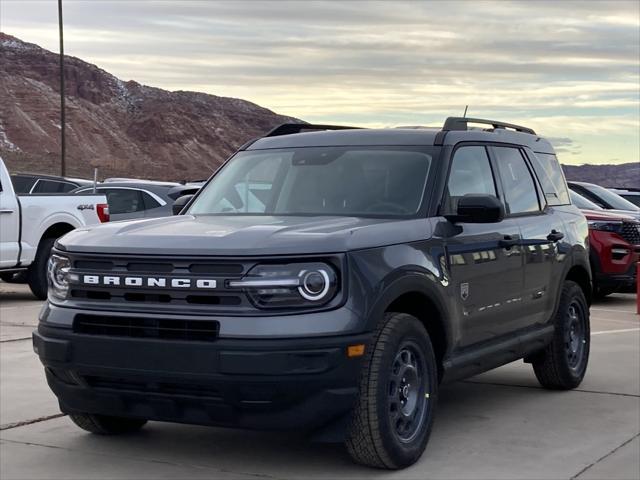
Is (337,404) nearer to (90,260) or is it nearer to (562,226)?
(90,260)

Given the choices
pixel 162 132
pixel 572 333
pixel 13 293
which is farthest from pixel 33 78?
pixel 572 333

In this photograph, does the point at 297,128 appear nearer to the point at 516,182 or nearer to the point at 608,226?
the point at 516,182

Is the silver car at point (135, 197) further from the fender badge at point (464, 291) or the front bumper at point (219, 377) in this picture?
the front bumper at point (219, 377)

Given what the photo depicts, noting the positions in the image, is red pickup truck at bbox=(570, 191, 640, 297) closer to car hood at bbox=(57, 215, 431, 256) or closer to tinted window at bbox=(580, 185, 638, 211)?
tinted window at bbox=(580, 185, 638, 211)

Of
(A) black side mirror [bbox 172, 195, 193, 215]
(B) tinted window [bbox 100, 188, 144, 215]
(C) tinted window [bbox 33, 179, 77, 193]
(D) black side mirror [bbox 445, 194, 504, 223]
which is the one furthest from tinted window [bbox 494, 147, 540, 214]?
(C) tinted window [bbox 33, 179, 77, 193]

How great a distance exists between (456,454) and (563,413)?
152 cm

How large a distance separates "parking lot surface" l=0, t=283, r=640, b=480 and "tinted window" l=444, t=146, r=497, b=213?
1457 mm

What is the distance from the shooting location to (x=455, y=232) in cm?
686

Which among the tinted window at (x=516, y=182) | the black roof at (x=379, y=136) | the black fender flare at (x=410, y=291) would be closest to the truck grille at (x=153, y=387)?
the black fender flare at (x=410, y=291)

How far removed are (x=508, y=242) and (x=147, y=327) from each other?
8.81 feet

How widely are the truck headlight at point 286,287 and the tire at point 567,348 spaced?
3218 mm

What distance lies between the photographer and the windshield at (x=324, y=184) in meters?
6.94

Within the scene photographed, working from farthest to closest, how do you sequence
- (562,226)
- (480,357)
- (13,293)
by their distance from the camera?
(13,293), (562,226), (480,357)

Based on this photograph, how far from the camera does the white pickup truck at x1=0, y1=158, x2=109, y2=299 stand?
49.5ft
